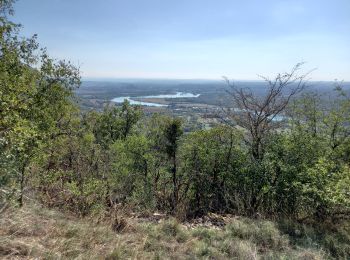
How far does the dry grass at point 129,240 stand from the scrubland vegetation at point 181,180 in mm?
19

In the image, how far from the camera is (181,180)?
11.2 metres

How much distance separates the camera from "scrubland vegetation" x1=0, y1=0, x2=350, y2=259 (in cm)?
449

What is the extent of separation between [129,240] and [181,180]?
21.7 feet

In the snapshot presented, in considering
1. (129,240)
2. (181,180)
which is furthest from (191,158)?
(129,240)

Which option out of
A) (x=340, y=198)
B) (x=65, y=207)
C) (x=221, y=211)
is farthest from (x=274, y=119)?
(x=65, y=207)

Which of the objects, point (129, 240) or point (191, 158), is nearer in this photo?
point (129, 240)

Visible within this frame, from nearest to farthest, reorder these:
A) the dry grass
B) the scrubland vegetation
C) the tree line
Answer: the dry grass → the scrubland vegetation → the tree line

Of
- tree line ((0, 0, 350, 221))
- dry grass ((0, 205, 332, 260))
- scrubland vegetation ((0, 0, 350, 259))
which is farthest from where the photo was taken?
tree line ((0, 0, 350, 221))

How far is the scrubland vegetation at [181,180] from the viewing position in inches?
177

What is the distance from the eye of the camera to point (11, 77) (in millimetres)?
8141

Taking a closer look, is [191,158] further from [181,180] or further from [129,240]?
[129,240]

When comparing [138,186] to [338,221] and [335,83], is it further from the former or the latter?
[335,83]

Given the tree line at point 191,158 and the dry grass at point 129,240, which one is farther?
the tree line at point 191,158

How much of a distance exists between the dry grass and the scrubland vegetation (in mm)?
19
